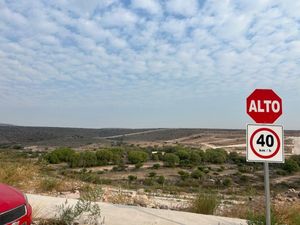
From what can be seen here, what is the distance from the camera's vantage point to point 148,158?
65812 mm

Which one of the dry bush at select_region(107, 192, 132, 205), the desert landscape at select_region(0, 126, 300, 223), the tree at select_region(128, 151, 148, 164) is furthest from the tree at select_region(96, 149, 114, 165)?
the dry bush at select_region(107, 192, 132, 205)

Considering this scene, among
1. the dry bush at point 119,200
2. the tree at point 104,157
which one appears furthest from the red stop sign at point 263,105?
the tree at point 104,157

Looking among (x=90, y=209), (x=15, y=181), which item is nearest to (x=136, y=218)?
(x=90, y=209)

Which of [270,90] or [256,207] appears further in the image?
[256,207]

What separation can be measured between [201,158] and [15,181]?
57416 millimetres

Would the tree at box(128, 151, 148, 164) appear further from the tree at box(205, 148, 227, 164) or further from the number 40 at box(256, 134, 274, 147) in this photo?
the number 40 at box(256, 134, 274, 147)

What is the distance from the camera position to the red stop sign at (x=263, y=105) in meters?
6.21

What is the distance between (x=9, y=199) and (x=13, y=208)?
0.60 ft

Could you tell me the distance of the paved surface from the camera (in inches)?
307

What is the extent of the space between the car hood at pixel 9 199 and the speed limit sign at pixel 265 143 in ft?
11.3

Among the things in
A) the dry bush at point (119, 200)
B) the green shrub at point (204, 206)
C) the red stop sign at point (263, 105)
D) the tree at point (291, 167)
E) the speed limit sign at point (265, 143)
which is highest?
the red stop sign at point (263, 105)

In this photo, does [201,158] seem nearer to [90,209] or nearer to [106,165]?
[106,165]

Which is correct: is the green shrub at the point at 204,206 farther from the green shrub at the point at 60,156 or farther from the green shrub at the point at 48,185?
the green shrub at the point at 60,156

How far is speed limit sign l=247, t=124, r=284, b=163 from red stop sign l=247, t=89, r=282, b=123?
0.15 meters
